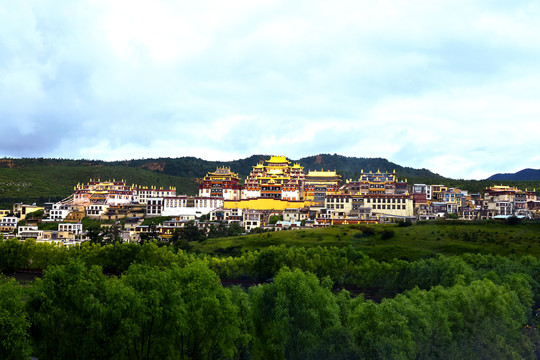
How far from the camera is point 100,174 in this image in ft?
587

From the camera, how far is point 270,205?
124250 millimetres

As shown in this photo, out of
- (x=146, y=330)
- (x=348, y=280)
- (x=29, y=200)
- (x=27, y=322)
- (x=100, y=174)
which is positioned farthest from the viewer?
(x=100, y=174)

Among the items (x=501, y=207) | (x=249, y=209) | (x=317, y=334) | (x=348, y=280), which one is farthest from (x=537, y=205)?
(x=317, y=334)

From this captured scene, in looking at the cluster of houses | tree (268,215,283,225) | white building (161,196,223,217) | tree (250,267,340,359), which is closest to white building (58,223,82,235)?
the cluster of houses

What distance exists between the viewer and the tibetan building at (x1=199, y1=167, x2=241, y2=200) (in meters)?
131

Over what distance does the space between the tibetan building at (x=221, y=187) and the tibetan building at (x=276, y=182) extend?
2.59m

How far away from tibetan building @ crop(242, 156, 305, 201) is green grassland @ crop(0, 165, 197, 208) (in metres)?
40.9

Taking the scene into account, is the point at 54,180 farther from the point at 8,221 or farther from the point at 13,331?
the point at 13,331

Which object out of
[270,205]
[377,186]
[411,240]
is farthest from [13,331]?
[377,186]

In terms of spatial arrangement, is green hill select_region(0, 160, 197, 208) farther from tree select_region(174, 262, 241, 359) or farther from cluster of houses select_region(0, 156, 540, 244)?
tree select_region(174, 262, 241, 359)

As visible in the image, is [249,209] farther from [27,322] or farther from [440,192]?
[27,322]

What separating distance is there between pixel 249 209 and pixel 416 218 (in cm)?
3438

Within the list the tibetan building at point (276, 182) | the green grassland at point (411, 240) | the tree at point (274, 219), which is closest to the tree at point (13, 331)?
the green grassland at point (411, 240)

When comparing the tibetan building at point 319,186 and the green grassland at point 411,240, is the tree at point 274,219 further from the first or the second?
the green grassland at point 411,240
